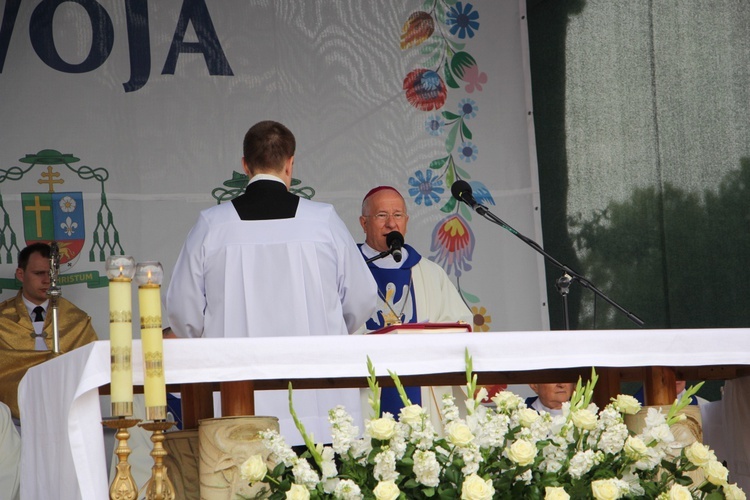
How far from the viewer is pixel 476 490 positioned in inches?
81.4

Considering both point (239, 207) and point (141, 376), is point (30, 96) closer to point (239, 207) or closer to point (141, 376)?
point (239, 207)

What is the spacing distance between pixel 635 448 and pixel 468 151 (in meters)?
5.29

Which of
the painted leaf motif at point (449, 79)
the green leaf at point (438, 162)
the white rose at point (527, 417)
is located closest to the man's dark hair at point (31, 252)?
the green leaf at point (438, 162)

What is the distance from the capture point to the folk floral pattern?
24.0 ft

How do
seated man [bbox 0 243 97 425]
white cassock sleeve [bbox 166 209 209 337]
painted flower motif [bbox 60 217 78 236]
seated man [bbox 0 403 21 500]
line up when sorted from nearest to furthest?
white cassock sleeve [bbox 166 209 209 337] → seated man [bbox 0 403 21 500] → seated man [bbox 0 243 97 425] → painted flower motif [bbox 60 217 78 236]

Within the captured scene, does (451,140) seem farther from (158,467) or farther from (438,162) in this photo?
(158,467)

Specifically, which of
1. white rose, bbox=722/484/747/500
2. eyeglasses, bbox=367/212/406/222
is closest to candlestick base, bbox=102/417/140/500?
white rose, bbox=722/484/747/500

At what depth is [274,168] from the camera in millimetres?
4027

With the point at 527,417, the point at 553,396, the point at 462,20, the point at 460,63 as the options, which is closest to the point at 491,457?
the point at 527,417

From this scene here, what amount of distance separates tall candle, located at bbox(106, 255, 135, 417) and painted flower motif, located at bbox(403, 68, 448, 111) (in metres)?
5.07

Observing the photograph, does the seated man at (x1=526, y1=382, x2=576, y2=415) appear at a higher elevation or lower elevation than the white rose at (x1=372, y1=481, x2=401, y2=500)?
lower

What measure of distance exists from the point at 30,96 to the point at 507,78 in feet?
10.1

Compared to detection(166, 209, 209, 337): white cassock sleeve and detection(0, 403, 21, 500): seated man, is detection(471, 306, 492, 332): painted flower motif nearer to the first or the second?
detection(0, 403, 21, 500): seated man

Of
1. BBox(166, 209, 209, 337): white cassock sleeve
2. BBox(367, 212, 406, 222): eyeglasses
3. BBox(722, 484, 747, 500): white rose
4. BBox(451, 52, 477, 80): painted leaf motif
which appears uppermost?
BBox(451, 52, 477, 80): painted leaf motif
